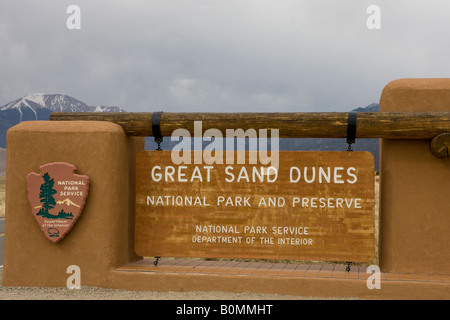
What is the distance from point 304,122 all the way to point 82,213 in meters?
3.55

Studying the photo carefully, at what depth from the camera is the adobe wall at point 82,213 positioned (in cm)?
825

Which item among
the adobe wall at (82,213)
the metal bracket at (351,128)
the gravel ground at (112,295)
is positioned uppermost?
the metal bracket at (351,128)

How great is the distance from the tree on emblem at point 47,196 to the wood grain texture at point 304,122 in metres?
1.13

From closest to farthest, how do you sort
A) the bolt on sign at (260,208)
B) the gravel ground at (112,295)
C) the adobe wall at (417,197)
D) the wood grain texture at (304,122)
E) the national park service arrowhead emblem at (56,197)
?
the gravel ground at (112,295) → the wood grain texture at (304,122) → the adobe wall at (417,197) → the bolt on sign at (260,208) → the national park service arrowhead emblem at (56,197)

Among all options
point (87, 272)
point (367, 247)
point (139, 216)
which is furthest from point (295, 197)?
point (87, 272)

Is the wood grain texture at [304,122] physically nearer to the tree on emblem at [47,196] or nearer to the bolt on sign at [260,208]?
the bolt on sign at [260,208]

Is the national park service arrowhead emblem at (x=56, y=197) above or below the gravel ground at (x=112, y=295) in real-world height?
above

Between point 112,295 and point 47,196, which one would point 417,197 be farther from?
point 47,196

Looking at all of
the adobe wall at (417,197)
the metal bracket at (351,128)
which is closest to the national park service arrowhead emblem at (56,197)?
the metal bracket at (351,128)

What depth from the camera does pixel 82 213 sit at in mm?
8289

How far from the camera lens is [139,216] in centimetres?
855

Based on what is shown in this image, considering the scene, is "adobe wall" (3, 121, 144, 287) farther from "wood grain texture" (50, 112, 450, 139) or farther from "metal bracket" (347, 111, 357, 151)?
"metal bracket" (347, 111, 357, 151)

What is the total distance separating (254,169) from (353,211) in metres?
1.57

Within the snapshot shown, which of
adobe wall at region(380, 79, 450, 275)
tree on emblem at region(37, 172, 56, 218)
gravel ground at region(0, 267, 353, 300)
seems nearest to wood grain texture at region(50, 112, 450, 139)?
adobe wall at region(380, 79, 450, 275)
